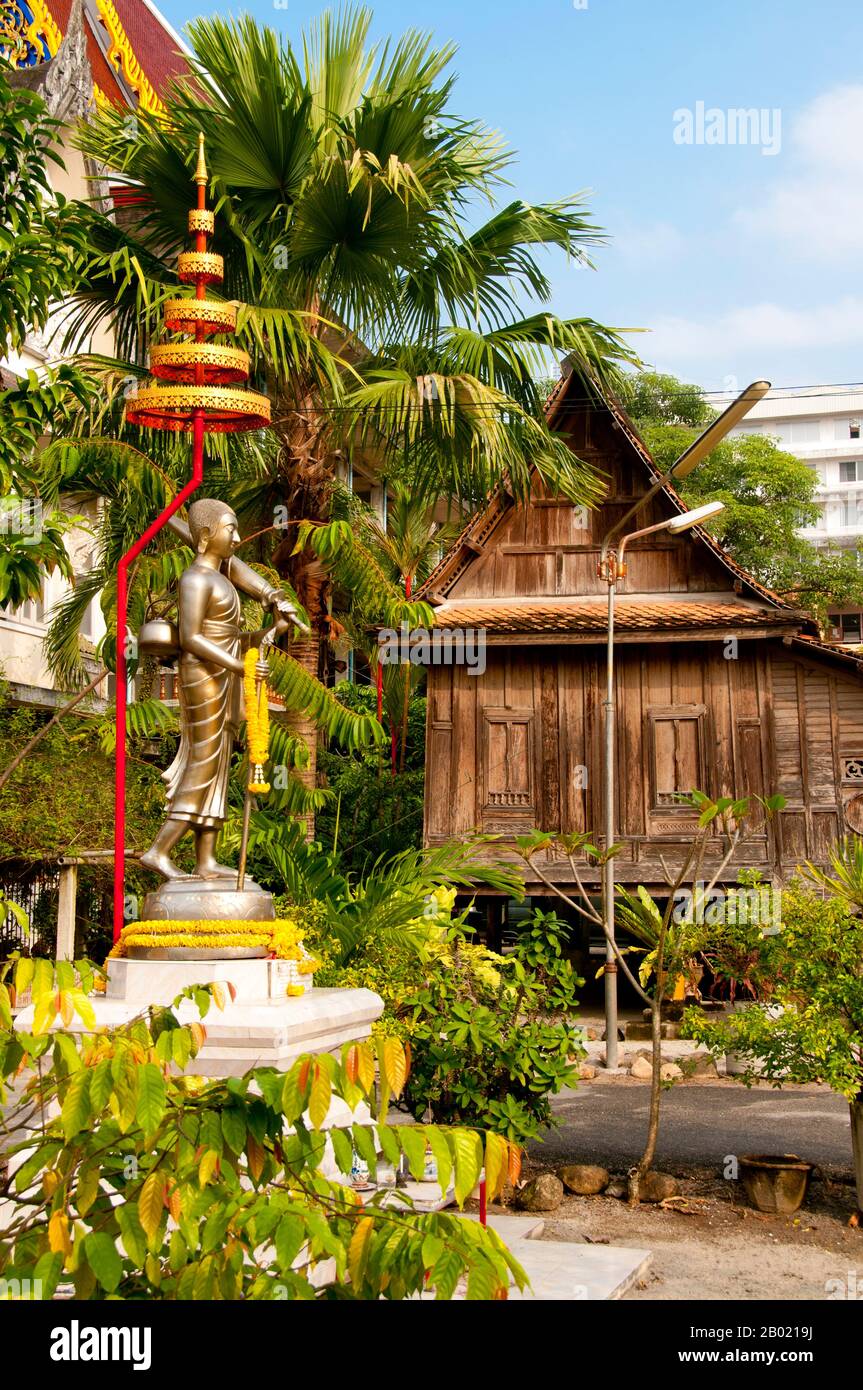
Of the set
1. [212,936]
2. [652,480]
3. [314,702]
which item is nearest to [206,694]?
[212,936]

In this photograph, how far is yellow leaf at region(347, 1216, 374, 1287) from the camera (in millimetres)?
2631

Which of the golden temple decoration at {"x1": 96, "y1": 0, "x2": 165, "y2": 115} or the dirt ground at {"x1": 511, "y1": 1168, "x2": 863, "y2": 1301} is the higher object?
the golden temple decoration at {"x1": 96, "y1": 0, "x2": 165, "y2": 115}

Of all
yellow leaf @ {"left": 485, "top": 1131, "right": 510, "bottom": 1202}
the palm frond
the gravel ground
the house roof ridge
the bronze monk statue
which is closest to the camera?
yellow leaf @ {"left": 485, "top": 1131, "right": 510, "bottom": 1202}

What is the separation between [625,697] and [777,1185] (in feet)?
36.4

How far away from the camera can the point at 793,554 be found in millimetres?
27984

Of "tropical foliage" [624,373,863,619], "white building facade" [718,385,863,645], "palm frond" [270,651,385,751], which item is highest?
"white building facade" [718,385,863,645]

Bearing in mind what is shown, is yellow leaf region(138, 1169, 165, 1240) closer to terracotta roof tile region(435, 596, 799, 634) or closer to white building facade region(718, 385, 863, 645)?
terracotta roof tile region(435, 596, 799, 634)

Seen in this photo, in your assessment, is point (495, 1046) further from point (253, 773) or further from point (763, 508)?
point (763, 508)

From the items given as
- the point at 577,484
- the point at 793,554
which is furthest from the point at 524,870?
the point at 793,554

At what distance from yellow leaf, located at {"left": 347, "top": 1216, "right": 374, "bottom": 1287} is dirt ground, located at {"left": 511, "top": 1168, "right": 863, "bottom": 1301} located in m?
4.99

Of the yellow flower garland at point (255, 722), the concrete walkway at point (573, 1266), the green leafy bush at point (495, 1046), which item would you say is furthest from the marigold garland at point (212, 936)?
the green leafy bush at point (495, 1046)

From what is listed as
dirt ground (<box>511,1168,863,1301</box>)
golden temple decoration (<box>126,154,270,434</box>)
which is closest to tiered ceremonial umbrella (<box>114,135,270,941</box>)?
golden temple decoration (<box>126,154,270,434</box>)

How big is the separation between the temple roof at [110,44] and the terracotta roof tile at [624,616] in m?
7.83

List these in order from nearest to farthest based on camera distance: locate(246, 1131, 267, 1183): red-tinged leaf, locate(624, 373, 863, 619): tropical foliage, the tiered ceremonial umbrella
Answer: locate(246, 1131, 267, 1183): red-tinged leaf < the tiered ceremonial umbrella < locate(624, 373, 863, 619): tropical foliage
